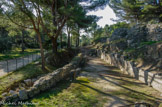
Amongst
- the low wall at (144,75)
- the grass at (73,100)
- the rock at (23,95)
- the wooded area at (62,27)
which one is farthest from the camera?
the wooded area at (62,27)

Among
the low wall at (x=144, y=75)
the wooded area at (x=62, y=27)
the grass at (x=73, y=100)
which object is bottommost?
the grass at (x=73, y=100)

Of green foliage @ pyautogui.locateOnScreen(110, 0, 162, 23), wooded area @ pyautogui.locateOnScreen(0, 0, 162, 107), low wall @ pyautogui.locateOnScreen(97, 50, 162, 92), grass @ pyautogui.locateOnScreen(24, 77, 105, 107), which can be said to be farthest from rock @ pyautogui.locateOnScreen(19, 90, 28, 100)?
green foliage @ pyautogui.locateOnScreen(110, 0, 162, 23)

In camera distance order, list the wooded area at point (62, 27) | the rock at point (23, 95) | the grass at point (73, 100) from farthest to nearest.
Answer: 1. the wooded area at point (62, 27)
2. the rock at point (23, 95)
3. the grass at point (73, 100)

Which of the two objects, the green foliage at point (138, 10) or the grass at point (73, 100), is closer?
the grass at point (73, 100)

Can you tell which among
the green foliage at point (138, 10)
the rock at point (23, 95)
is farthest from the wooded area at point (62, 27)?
the rock at point (23, 95)

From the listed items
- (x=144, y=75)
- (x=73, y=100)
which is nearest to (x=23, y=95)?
(x=73, y=100)

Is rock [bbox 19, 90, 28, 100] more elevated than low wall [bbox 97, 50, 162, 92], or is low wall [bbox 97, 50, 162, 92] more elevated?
low wall [bbox 97, 50, 162, 92]

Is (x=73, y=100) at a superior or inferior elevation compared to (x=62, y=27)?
inferior

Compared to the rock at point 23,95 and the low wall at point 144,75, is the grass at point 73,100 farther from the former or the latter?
the low wall at point 144,75

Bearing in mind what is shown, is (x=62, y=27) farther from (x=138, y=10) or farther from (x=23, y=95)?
(x=138, y=10)

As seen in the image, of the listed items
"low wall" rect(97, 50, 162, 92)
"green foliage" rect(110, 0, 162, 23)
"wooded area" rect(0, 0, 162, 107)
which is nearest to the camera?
"low wall" rect(97, 50, 162, 92)

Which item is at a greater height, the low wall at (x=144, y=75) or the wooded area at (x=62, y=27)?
the wooded area at (x=62, y=27)

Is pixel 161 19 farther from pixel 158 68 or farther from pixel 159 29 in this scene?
pixel 158 68

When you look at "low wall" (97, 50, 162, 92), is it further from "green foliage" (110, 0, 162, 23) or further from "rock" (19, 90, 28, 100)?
"green foliage" (110, 0, 162, 23)
